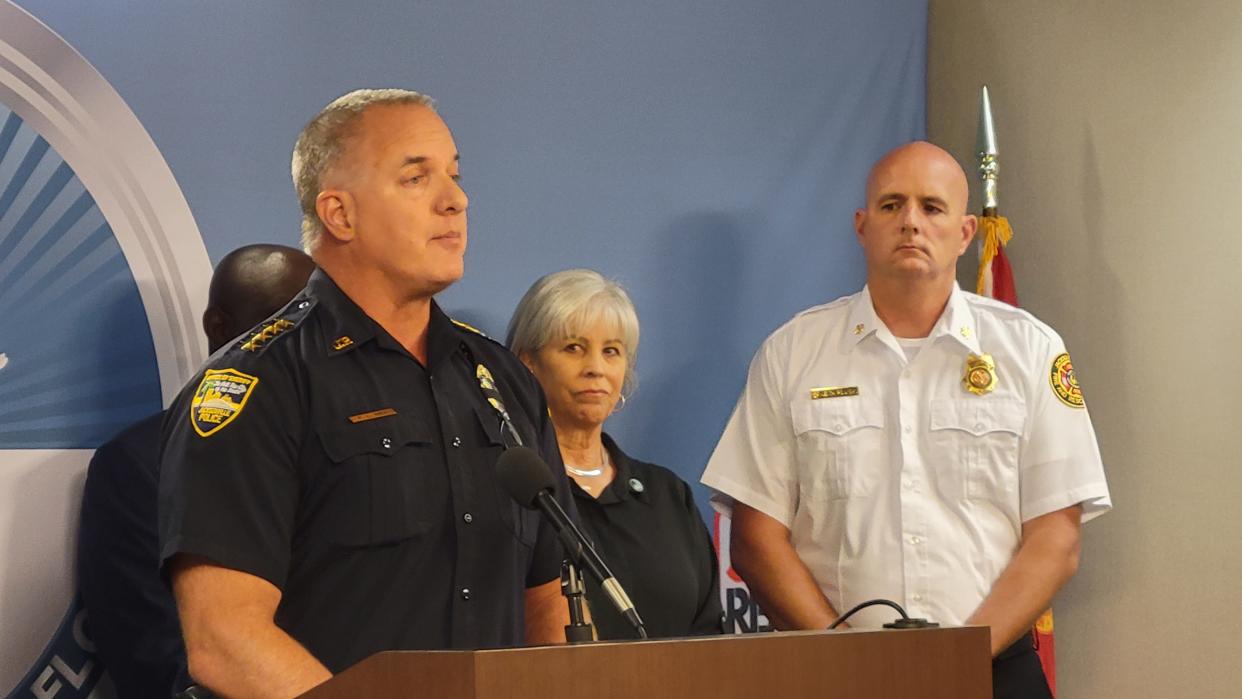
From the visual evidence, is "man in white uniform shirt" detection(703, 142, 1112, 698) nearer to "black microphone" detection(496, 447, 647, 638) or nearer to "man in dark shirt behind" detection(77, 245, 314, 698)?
"man in dark shirt behind" detection(77, 245, 314, 698)

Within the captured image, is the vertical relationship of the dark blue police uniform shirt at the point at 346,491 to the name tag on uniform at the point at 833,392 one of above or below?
below

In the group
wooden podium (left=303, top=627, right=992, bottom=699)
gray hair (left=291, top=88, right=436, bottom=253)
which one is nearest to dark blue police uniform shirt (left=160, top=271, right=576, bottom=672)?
gray hair (left=291, top=88, right=436, bottom=253)

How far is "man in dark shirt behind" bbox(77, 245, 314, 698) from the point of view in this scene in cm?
296

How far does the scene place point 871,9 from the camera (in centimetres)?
475

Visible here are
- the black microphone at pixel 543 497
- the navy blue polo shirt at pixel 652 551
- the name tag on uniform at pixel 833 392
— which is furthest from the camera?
the name tag on uniform at pixel 833 392

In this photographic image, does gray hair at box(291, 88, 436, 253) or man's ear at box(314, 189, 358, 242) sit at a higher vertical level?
gray hair at box(291, 88, 436, 253)

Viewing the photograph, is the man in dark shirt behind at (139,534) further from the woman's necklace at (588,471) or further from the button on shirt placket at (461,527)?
the button on shirt placket at (461,527)

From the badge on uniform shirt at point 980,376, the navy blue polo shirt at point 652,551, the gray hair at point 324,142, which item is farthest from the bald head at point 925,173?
the gray hair at point 324,142

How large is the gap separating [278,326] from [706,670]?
95cm

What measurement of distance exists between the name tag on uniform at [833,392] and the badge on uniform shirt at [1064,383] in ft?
1.45

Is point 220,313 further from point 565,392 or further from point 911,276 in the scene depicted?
point 911,276

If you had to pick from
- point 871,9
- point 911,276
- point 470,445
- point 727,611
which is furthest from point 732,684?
point 871,9

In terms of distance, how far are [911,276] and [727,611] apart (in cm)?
116

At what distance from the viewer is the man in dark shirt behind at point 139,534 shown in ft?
9.71
